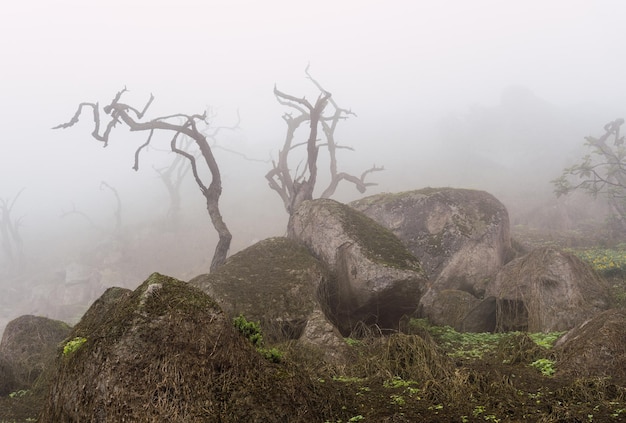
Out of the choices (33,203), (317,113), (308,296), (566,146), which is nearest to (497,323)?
(308,296)

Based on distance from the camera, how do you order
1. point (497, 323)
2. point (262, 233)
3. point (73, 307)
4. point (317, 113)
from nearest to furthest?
1. point (497, 323)
2. point (317, 113)
3. point (73, 307)
4. point (262, 233)

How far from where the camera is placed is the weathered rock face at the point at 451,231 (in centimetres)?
1609

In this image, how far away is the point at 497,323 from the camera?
11086 mm

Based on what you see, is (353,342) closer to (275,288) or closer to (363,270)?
(363,270)

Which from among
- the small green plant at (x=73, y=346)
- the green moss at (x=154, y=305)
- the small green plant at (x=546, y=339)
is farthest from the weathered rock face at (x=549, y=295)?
the small green plant at (x=73, y=346)

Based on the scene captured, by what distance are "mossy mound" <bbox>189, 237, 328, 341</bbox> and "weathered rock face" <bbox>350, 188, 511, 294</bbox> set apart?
20.5 ft

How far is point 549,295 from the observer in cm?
1095

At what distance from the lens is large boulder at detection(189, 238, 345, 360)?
32.9 ft

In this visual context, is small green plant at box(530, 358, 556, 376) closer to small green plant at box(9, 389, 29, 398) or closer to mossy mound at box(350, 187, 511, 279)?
mossy mound at box(350, 187, 511, 279)

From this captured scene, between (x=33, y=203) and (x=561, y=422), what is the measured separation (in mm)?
108950

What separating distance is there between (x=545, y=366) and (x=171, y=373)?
5688 millimetres

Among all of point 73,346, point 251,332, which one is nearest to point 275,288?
point 251,332

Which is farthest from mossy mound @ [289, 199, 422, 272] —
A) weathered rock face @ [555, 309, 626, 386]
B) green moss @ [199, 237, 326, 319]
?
weathered rock face @ [555, 309, 626, 386]

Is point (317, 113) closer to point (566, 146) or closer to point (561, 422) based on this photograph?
point (561, 422)
